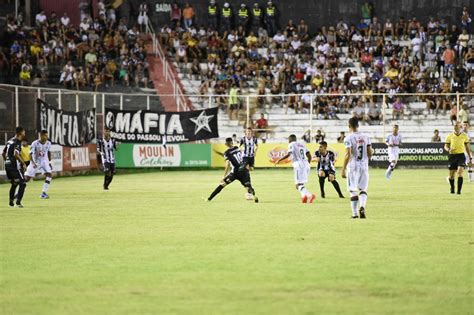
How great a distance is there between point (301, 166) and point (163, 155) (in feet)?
75.8

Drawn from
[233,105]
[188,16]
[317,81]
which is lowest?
[233,105]

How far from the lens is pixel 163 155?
1857 inches

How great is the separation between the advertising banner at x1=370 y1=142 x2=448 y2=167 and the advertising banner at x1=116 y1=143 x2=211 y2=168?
8.78m

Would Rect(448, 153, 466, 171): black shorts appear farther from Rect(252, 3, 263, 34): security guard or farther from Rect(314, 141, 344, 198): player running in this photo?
Rect(252, 3, 263, 34): security guard

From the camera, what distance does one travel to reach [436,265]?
40.0ft

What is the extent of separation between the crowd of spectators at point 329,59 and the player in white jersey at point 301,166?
71.1 feet

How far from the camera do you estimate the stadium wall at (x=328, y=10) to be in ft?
184

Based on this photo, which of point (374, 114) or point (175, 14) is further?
point (175, 14)

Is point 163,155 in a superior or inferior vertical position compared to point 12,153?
inferior

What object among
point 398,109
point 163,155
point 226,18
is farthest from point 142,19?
point 398,109

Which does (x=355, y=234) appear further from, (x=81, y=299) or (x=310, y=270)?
(x=81, y=299)

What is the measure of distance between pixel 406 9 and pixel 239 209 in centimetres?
3696

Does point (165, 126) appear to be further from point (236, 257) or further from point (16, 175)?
point (236, 257)

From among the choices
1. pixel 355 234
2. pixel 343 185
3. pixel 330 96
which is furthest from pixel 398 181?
pixel 355 234
